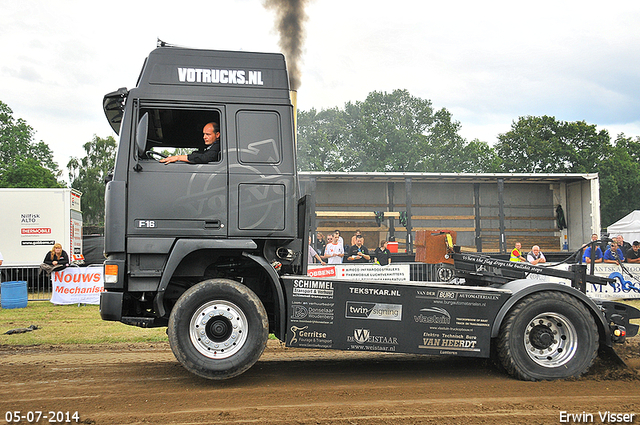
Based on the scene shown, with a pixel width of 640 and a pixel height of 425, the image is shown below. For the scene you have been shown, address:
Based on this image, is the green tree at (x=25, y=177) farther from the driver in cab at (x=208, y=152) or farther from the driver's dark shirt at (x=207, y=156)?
the driver's dark shirt at (x=207, y=156)

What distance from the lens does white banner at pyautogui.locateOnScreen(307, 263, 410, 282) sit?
13.3m

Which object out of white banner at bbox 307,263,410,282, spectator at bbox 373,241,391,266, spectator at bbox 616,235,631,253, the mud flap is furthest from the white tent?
the mud flap

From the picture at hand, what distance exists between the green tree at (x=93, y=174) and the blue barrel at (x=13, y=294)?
110 ft

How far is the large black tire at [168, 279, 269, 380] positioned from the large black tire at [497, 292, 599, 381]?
2743mm

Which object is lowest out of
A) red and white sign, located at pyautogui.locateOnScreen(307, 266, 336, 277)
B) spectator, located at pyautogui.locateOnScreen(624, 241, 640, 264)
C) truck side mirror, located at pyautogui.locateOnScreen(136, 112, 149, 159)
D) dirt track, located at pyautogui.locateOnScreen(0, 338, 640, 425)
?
dirt track, located at pyautogui.locateOnScreen(0, 338, 640, 425)

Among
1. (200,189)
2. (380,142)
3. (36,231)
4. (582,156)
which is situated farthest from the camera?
(380,142)

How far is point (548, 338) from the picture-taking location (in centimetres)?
574

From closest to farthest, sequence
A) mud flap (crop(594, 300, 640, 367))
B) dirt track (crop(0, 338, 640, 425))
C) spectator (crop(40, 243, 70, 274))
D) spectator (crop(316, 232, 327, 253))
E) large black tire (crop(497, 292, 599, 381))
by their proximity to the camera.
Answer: dirt track (crop(0, 338, 640, 425)) < large black tire (crop(497, 292, 599, 381)) < mud flap (crop(594, 300, 640, 367)) < spectator (crop(40, 243, 70, 274)) < spectator (crop(316, 232, 327, 253))

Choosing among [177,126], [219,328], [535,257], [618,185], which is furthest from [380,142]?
[219,328]

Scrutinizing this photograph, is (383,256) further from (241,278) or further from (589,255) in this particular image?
(241,278)

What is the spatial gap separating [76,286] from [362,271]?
25.1 feet

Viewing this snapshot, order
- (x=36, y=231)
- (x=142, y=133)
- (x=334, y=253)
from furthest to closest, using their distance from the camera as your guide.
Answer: (x=36, y=231) < (x=334, y=253) < (x=142, y=133)

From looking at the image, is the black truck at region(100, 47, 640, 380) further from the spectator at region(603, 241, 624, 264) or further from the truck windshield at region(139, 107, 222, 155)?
the spectator at region(603, 241, 624, 264)

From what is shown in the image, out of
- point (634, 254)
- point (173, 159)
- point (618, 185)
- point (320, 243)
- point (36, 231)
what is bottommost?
point (634, 254)
